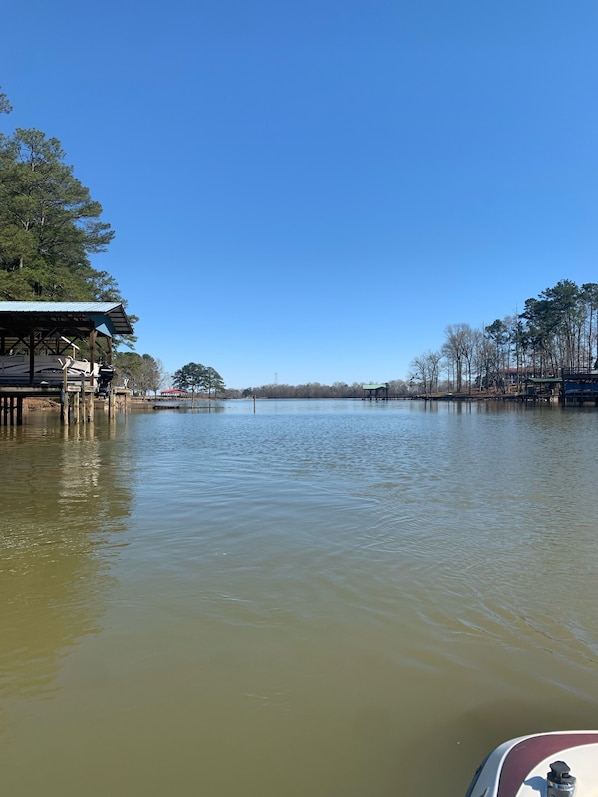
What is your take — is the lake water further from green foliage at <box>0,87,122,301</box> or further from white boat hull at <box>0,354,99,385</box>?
green foliage at <box>0,87,122,301</box>

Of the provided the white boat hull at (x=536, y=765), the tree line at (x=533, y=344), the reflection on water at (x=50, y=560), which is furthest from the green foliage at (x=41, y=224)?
the tree line at (x=533, y=344)

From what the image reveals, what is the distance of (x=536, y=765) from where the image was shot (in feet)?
6.39

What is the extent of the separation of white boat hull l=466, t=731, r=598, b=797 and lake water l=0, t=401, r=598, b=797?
617 millimetres

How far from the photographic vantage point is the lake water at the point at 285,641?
2.72m

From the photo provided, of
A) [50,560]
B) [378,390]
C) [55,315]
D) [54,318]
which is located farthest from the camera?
[378,390]


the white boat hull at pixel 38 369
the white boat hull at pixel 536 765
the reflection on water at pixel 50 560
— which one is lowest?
the reflection on water at pixel 50 560

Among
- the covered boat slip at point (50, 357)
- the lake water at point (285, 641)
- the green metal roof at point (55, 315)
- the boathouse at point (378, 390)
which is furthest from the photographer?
the boathouse at point (378, 390)

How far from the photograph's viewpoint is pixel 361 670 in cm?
362

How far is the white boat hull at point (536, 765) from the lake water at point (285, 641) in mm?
617

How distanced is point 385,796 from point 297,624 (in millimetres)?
A: 1919

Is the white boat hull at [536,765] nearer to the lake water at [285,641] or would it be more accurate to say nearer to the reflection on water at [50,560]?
the lake water at [285,641]

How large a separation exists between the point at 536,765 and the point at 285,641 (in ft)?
7.79

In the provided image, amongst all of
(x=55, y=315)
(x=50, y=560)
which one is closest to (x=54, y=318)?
(x=55, y=315)

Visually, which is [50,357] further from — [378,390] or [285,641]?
[378,390]
